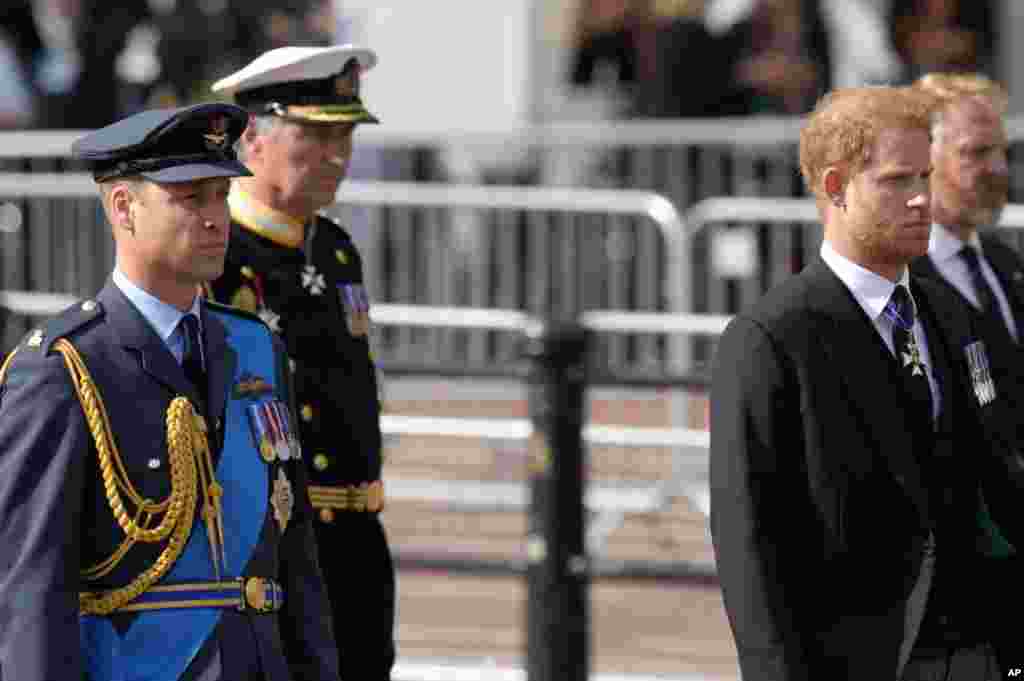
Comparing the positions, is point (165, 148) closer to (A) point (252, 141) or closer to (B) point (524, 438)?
(A) point (252, 141)

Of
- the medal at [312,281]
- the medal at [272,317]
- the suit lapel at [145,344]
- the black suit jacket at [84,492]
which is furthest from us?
the medal at [312,281]

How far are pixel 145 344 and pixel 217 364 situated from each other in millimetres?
185

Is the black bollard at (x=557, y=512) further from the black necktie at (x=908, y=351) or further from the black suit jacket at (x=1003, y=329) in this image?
the black necktie at (x=908, y=351)

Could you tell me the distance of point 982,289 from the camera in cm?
621

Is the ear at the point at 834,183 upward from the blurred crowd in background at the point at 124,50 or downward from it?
downward

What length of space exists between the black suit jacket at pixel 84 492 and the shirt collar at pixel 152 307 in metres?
0.02

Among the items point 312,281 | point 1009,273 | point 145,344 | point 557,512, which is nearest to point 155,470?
point 145,344

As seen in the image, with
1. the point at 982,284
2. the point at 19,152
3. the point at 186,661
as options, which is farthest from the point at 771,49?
the point at 186,661

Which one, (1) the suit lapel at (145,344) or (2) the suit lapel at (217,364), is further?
(2) the suit lapel at (217,364)

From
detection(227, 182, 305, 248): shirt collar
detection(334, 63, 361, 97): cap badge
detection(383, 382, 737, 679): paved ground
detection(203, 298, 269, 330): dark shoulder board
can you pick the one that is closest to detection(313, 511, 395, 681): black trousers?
detection(227, 182, 305, 248): shirt collar

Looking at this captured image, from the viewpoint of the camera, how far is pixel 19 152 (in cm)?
1130

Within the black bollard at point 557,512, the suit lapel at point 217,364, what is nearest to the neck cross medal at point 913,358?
the suit lapel at point 217,364

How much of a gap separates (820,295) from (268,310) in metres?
1.51

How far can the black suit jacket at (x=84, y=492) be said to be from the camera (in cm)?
413
